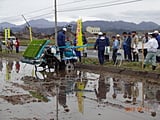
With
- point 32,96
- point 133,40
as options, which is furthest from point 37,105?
point 133,40

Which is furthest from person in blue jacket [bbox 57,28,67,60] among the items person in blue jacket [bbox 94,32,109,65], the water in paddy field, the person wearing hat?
the person wearing hat

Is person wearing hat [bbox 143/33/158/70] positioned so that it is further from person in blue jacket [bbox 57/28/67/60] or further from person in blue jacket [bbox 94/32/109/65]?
person in blue jacket [bbox 57/28/67/60]

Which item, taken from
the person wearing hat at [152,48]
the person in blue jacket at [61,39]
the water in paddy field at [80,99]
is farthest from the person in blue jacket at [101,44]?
the person wearing hat at [152,48]

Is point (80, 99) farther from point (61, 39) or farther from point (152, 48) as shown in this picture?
point (61, 39)

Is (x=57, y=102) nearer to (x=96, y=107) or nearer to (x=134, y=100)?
(x=96, y=107)

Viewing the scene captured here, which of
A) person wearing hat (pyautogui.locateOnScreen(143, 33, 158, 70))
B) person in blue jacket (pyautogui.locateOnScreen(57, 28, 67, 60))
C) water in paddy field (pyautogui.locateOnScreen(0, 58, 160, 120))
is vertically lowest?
water in paddy field (pyautogui.locateOnScreen(0, 58, 160, 120))

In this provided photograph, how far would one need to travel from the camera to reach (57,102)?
1069 centimetres

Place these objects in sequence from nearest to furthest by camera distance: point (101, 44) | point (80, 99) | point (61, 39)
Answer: point (80, 99), point (61, 39), point (101, 44)

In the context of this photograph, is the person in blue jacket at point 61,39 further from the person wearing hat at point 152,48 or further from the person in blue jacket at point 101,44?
the person wearing hat at point 152,48

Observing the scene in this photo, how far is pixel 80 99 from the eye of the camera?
11.2 metres

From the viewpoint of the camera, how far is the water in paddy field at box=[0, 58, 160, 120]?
29.5 feet

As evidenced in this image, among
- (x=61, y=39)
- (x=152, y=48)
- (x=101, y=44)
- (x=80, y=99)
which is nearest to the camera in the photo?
(x=80, y=99)

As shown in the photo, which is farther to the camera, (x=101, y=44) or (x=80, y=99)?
(x=101, y=44)

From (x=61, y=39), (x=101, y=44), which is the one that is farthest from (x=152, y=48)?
(x=61, y=39)
